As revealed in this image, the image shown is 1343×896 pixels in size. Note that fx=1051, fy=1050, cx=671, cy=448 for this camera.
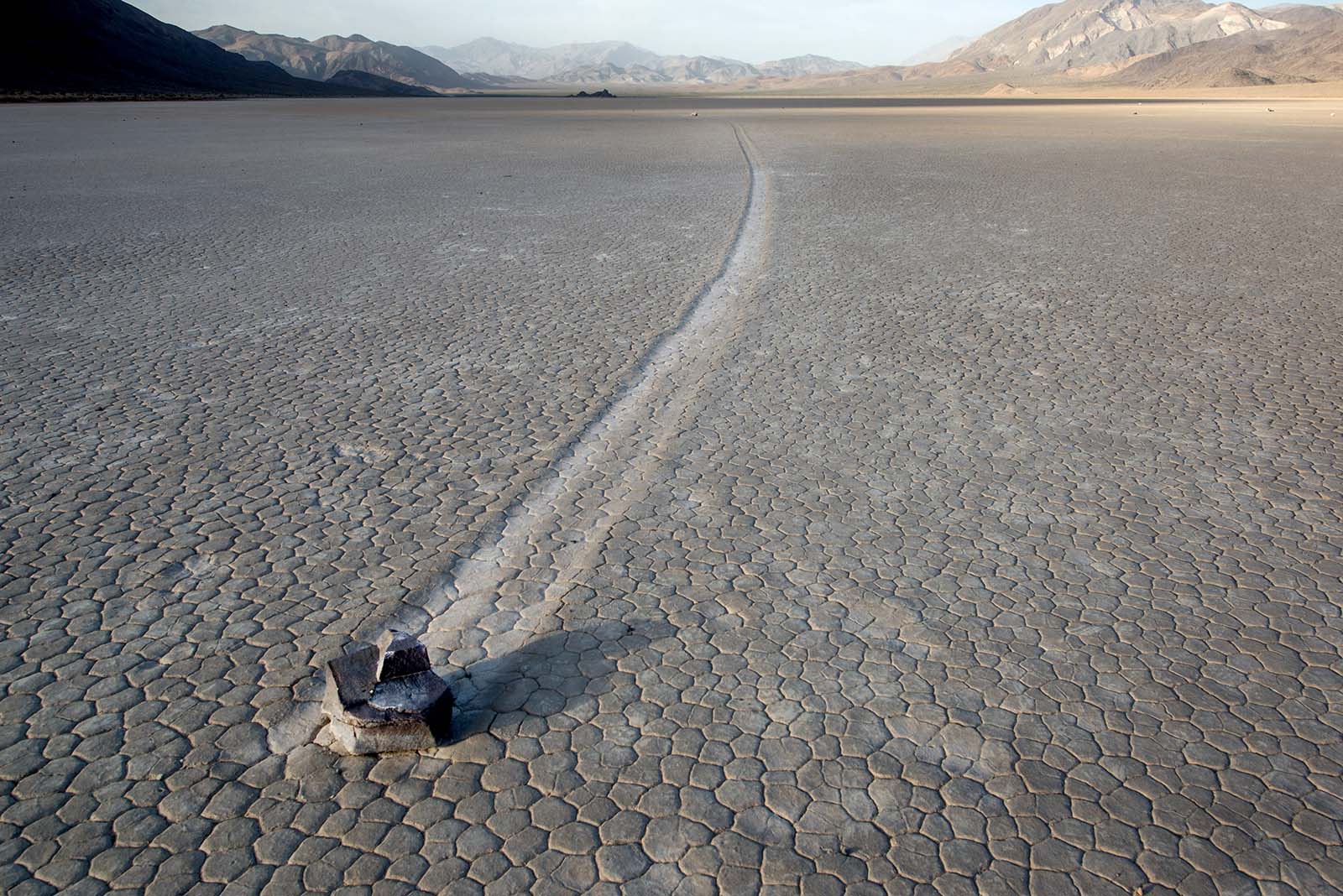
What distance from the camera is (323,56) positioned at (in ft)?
564

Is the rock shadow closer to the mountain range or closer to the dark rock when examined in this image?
the dark rock

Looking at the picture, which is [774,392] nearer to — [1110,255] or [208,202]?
[1110,255]

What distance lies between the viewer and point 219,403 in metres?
5.25

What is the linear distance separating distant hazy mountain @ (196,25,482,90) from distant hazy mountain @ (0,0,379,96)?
60.0m

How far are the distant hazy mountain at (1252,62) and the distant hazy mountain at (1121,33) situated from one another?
2577cm

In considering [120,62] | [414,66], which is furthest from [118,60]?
[414,66]

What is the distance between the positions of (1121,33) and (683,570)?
20345cm

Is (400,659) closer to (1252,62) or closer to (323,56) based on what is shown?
(1252,62)

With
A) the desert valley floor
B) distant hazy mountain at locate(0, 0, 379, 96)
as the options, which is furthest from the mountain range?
the desert valley floor

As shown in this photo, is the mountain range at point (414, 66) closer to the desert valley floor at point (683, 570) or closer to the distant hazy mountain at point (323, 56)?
the distant hazy mountain at point (323, 56)

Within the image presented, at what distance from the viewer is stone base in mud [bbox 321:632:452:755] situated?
103 inches

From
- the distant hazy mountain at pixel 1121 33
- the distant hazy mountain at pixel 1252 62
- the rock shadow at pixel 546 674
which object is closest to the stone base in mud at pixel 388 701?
the rock shadow at pixel 546 674

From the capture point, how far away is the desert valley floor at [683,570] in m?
2.37

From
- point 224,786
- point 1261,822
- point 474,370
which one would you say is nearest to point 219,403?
point 474,370
